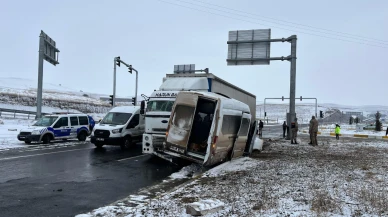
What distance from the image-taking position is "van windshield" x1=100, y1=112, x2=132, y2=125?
16.9 m

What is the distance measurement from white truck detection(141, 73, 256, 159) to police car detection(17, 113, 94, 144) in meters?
8.04

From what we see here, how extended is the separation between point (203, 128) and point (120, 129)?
19.7 feet

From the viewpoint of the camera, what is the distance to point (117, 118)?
1725cm

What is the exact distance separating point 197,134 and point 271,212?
665 cm

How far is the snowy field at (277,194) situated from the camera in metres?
5.57

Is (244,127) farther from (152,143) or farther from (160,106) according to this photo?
(152,143)

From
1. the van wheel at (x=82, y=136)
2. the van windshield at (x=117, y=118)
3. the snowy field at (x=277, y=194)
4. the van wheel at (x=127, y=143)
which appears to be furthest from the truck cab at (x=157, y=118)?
the van wheel at (x=82, y=136)

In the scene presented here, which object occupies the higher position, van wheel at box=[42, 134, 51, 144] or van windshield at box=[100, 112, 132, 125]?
van windshield at box=[100, 112, 132, 125]

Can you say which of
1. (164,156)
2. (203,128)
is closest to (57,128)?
(164,156)

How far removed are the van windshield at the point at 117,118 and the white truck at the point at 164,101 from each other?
12.4 ft

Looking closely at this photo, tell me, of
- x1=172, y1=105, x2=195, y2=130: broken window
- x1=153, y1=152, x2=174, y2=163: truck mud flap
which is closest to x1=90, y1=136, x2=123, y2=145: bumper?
x1=153, y1=152, x2=174, y2=163: truck mud flap

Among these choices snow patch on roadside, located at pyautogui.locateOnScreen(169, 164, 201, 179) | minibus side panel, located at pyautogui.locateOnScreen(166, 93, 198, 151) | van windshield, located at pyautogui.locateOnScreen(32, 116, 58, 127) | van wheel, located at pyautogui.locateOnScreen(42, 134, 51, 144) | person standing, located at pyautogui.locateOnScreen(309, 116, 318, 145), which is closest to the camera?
snow patch on roadside, located at pyautogui.locateOnScreen(169, 164, 201, 179)

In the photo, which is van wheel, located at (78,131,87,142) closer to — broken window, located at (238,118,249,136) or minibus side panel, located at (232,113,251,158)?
minibus side panel, located at (232,113,251,158)

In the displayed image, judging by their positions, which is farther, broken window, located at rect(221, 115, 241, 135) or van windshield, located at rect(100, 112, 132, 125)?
van windshield, located at rect(100, 112, 132, 125)
